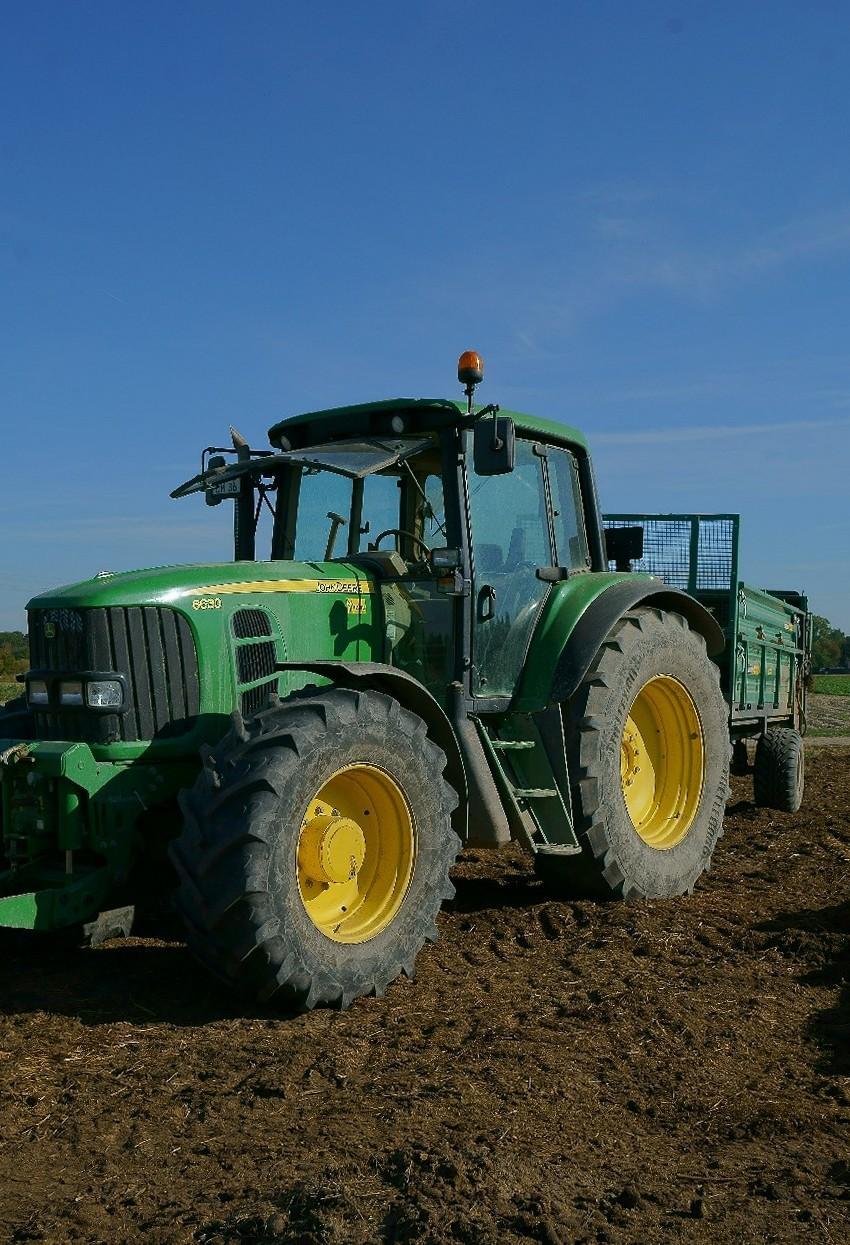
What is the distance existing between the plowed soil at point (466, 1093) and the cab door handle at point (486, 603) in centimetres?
156

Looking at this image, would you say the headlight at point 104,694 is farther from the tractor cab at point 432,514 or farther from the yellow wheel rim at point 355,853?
the tractor cab at point 432,514

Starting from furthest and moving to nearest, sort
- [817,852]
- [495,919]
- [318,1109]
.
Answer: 1. [817,852]
2. [495,919]
3. [318,1109]

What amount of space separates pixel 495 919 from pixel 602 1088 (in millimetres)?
2277

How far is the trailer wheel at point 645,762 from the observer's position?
21.0ft

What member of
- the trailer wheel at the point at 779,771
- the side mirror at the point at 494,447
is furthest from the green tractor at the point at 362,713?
the trailer wheel at the point at 779,771

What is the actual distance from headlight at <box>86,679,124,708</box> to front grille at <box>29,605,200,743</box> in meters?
0.04

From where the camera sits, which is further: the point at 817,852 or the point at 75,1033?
the point at 817,852

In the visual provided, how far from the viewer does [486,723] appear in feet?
21.4

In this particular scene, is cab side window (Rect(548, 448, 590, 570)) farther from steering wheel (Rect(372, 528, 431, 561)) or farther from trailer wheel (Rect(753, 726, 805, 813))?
trailer wheel (Rect(753, 726, 805, 813))

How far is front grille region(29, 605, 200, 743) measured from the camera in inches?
207

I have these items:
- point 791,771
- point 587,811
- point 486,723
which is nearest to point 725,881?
point 587,811

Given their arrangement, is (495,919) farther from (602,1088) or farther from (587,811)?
(602,1088)

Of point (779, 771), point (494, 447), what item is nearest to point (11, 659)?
point (779, 771)

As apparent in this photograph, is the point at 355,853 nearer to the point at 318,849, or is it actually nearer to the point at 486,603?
the point at 318,849
